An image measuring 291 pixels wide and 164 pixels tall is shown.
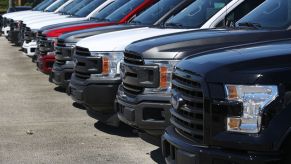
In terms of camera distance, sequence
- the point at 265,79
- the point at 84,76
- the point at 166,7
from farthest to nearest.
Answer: the point at 166,7 < the point at 84,76 < the point at 265,79

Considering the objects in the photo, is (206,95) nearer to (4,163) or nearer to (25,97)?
(4,163)

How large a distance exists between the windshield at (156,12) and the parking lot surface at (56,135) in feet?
5.86

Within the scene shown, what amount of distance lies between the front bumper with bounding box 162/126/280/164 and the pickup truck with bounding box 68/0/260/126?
9.09 ft

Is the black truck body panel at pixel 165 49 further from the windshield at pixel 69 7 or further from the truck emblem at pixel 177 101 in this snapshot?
the windshield at pixel 69 7

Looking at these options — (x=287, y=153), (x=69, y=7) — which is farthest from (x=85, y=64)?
(x=69, y=7)

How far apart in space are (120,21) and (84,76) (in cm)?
333

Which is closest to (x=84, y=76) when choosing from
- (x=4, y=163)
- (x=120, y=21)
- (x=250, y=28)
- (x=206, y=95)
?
(x=4, y=163)

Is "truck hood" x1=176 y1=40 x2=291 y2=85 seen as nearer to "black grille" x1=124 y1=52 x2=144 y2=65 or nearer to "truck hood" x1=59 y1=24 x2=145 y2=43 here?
"black grille" x1=124 y1=52 x2=144 y2=65

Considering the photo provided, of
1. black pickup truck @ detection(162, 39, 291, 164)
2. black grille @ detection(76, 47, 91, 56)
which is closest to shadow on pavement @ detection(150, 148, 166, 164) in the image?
black grille @ detection(76, 47, 91, 56)

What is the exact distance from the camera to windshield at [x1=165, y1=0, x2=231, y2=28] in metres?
7.93

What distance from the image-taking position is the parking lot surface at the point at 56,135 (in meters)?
6.82

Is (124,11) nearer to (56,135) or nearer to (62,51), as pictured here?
(62,51)

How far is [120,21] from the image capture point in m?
11.1

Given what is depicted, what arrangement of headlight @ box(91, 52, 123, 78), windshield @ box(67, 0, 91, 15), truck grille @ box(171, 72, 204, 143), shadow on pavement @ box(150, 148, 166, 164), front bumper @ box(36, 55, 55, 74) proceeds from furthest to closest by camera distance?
1. windshield @ box(67, 0, 91, 15)
2. front bumper @ box(36, 55, 55, 74)
3. headlight @ box(91, 52, 123, 78)
4. shadow on pavement @ box(150, 148, 166, 164)
5. truck grille @ box(171, 72, 204, 143)
